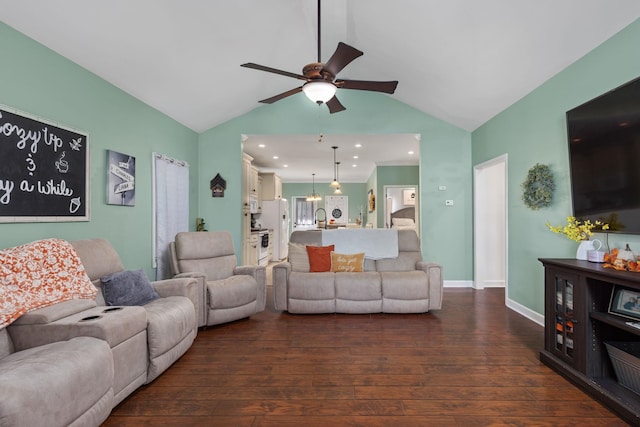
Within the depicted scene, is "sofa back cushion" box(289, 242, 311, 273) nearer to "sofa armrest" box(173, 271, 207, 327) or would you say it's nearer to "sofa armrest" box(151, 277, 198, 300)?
"sofa armrest" box(173, 271, 207, 327)

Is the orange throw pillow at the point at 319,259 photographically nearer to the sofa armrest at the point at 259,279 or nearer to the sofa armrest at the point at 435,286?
the sofa armrest at the point at 259,279

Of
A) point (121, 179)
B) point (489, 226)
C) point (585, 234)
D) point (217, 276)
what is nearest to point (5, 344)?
point (121, 179)

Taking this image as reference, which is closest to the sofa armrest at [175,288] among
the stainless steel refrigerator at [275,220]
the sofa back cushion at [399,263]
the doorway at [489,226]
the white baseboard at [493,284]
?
the sofa back cushion at [399,263]

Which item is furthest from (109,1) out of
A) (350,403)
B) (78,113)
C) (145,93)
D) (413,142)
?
(413,142)

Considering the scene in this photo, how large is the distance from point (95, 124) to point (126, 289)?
5.33ft

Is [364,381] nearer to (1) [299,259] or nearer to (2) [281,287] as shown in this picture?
(2) [281,287]

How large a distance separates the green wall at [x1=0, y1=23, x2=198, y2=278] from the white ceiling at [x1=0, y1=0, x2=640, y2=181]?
0.44 ft

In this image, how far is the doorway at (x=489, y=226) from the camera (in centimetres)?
529

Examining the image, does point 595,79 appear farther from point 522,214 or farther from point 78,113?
point 78,113

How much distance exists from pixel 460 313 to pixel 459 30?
303cm

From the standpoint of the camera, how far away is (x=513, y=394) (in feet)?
7.22

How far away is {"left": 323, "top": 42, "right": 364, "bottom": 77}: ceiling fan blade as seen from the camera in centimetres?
239

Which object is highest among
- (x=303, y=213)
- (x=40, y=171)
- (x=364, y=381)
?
(x=40, y=171)

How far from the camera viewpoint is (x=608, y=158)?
8.07ft
